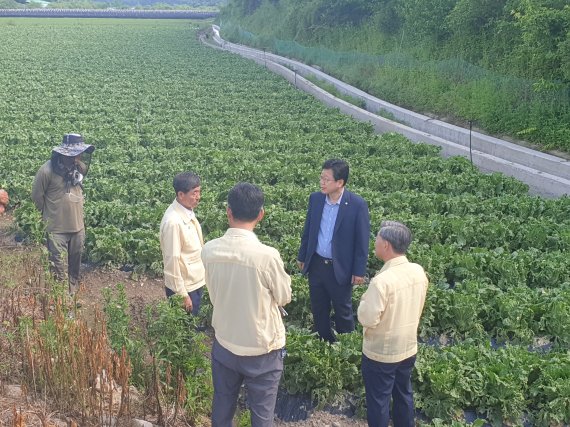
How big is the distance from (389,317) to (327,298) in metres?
1.78

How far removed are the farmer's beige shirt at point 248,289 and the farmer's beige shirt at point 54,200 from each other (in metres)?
3.48

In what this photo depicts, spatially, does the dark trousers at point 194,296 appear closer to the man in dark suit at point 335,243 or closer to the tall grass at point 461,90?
the man in dark suit at point 335,243

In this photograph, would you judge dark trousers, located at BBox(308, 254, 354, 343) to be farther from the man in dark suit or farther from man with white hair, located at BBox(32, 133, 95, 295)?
man with white hair, located at BBox(32, 133, 95, 295)

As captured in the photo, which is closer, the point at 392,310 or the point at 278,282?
the point at 278,282

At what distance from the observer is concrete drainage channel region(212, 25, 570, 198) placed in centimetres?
1279

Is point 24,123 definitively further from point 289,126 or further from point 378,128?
point 378,128

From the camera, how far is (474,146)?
15922mm

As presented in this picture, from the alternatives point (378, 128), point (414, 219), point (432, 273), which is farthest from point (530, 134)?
point (432, 273)

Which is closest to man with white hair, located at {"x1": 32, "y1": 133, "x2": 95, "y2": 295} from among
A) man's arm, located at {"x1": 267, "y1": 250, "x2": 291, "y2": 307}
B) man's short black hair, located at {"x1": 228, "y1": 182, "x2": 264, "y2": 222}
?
man's short black hair, located at {"x1": 228, "y1": 182, "x2": 264, "y2": 222}

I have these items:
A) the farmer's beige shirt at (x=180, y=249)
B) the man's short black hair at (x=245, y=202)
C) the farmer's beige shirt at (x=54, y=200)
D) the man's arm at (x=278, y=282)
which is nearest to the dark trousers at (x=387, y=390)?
the man's arm at (x=278, y=282)

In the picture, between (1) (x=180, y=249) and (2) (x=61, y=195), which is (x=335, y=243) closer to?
(1) (x=180, y=249)

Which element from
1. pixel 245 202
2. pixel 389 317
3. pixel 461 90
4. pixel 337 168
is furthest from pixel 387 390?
pixel 461 90

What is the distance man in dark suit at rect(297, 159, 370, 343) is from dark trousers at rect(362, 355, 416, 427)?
4.30 ft

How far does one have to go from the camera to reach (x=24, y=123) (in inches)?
687
